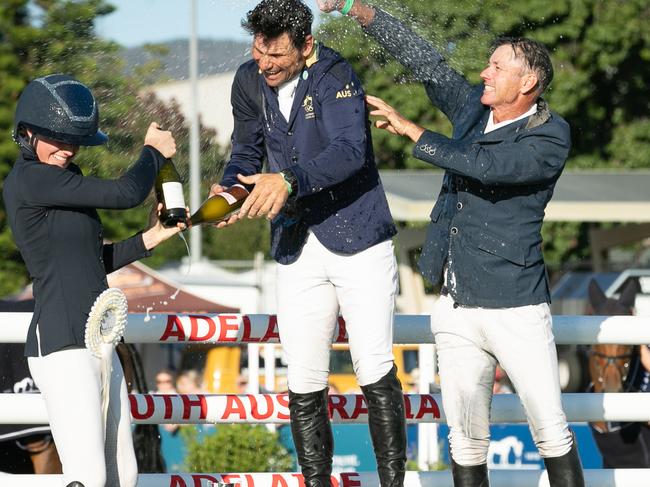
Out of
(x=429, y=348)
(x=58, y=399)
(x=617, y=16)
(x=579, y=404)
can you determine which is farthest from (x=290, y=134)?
(x=617, y=16)

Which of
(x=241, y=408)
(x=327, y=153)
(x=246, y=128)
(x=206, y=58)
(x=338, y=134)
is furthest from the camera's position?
(x=206, y=58)

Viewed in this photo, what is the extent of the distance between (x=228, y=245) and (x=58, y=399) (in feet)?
118

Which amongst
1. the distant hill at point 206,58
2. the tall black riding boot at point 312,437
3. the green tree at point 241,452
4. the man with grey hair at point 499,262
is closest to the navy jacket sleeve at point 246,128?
the distant hill at point 206,58

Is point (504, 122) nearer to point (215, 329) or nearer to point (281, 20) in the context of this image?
point (281, 20)

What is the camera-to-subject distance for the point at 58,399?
4199 mm

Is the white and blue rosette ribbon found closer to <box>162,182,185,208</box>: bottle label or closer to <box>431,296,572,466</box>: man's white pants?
<box>162,182,185,208</box>: bottle label

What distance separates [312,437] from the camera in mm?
4734

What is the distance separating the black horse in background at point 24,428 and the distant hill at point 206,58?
149 centimetres

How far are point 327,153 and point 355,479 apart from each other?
1.52m

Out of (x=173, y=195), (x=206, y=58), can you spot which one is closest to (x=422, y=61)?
(x=173, y=195)

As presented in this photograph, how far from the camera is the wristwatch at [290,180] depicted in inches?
173

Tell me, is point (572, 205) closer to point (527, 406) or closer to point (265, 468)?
point (265, 468)

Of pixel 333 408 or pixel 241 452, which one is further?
pixel 241 452

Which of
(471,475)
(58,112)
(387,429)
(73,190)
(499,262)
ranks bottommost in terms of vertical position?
(471,475)
